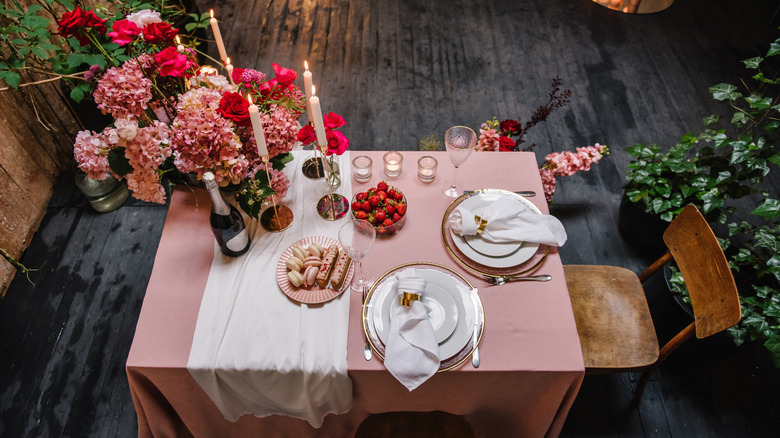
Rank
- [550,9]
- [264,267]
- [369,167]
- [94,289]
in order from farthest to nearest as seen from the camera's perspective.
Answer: [550,9]
[94,289]
[369,167]
[264,267]

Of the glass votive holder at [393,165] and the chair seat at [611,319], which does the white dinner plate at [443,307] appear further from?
the chair seat at [611,319]

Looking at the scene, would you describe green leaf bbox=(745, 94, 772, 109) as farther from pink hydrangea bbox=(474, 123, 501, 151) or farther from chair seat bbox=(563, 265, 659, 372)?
pink hydrangea bbox=(474, 123, 501, 151)

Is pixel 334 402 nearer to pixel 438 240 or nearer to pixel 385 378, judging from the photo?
pixel 385 378

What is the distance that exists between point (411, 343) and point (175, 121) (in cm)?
82

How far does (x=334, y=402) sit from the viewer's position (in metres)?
1.29

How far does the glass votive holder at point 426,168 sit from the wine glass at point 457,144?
0.07m

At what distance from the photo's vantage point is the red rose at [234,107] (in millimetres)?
1149

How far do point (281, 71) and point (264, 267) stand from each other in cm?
57

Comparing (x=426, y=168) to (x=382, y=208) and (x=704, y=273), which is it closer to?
(x=382, y=208)

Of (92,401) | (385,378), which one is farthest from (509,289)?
(92,401)

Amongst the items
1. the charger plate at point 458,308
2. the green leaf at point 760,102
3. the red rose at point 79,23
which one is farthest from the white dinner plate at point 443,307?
the green leaf at point 760,102

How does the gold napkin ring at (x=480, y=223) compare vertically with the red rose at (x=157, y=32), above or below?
below

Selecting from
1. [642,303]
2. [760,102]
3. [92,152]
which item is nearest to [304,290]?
[92,152]

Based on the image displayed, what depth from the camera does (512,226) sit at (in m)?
1.41
